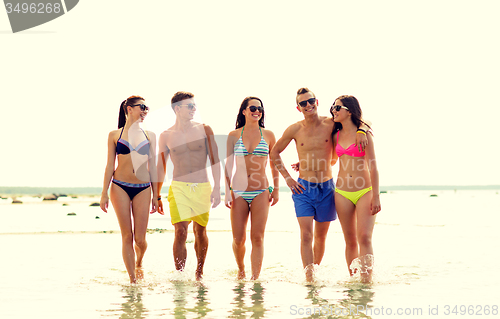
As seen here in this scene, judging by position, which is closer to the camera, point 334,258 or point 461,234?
point 334,258

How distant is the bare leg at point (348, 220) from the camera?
7.30 m

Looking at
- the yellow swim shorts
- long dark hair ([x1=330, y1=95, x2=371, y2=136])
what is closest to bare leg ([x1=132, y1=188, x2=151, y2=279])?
the yellow swim shorts

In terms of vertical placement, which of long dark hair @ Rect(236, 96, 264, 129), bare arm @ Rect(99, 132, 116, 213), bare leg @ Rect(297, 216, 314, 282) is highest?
long dark hair @ Rect(236, 96, 264, 129)

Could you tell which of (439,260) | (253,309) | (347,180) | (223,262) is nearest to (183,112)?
(347,180)

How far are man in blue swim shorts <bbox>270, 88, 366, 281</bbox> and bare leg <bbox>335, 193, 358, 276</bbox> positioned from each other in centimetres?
26

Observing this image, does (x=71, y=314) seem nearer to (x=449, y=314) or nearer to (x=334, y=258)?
(x=449, y=314)

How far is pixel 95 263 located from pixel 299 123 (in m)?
5.83

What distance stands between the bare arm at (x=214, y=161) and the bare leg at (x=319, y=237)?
1.76 meters

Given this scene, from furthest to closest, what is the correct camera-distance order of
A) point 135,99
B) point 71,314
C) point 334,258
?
A: point 334,258 < point 135,99 < point 71,314

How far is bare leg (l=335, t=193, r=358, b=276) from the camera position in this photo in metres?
7.30

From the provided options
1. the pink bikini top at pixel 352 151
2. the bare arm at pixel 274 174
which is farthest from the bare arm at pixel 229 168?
the pink bikini top at pixel 352 151

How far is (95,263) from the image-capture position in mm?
10398

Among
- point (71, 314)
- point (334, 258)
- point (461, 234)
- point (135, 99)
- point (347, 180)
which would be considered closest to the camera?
point (71, 314)

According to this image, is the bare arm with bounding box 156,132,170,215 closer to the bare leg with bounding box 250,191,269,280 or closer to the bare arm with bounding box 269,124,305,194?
the bare leg with bounding box 250,191,269,280
